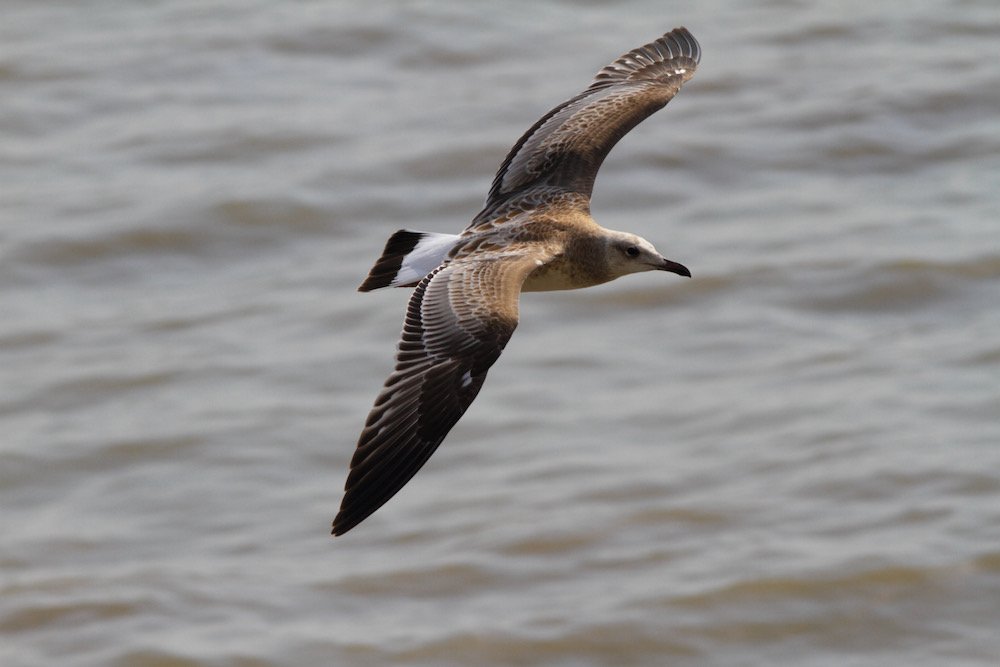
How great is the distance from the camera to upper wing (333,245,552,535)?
636 centimetres

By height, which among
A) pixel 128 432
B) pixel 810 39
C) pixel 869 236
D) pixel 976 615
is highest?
pixel 810 39

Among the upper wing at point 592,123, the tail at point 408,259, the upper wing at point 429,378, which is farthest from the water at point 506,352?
the upper wing at point 429,378

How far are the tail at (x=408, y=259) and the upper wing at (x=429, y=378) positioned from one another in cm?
41

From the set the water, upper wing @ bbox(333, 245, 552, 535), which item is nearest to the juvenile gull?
upper wing @ bbox(333, 245, 552, 535)

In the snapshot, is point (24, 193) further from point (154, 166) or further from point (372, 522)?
point (372, 522)

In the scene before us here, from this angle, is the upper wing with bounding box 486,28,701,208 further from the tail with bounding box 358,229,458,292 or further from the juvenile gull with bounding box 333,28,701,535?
the tail with bounding box 358,229,458,292

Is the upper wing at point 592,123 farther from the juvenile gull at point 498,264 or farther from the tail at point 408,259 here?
the tail at point 408,259

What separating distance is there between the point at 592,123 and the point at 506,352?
5352 mm

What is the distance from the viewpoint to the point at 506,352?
1359 centimetres

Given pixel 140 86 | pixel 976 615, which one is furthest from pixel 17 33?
pixel 976 615

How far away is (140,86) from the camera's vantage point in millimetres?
17547

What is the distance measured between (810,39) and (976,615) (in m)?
8.77

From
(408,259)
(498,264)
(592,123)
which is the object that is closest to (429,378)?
(498,264)

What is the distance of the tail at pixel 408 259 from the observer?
713 centimetres
